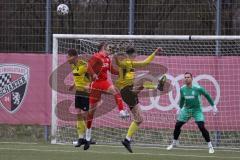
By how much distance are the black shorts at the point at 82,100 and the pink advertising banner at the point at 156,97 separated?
1.46 meters

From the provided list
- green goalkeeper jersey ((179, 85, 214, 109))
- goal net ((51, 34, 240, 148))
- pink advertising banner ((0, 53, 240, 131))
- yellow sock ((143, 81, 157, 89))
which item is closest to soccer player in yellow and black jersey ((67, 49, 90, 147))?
goal net ((51, 34, 240, 148))

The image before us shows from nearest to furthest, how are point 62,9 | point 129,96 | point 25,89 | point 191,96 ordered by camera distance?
point 129,96, point 191,96, point 62,9, point 25,89

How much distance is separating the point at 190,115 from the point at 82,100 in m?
2.70

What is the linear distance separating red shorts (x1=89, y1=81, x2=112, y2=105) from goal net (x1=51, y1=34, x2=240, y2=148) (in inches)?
81.0

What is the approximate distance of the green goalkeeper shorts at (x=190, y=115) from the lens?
54.1 ft

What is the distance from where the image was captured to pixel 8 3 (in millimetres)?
21078

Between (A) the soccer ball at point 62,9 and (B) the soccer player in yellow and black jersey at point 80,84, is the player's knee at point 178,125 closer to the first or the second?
(B) the soccer player in yellow and black jersey at point 80,84

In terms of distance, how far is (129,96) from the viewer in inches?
645

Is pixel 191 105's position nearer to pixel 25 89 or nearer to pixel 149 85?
pixel 149 85

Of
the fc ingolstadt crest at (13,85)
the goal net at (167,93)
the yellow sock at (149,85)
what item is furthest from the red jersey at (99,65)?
the fc ingolstadt crest at (13,85)

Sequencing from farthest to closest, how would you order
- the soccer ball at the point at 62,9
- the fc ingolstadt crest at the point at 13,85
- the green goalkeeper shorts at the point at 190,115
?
the fc ingolstadt crest at the point at 13,85, the soccer ball at the point at 62,9, the green goalkeeper shorts at the point at 190,115

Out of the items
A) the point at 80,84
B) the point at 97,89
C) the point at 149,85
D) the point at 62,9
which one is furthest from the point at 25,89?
the point at 97,89

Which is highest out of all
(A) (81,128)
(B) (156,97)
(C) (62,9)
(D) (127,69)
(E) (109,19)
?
(C) (62,9)

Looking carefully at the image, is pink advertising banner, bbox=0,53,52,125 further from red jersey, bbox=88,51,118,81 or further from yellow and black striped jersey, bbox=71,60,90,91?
red jersey, bbox=88,51,118,81
